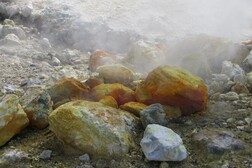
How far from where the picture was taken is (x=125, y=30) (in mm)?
6078

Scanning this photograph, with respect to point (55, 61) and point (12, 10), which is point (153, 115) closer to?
point (55, 61)

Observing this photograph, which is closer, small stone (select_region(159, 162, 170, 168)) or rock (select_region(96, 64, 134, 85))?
small stone (select_region(159, 162, 170, 168))

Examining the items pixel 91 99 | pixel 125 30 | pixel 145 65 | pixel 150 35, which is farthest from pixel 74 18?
pixel 91 99

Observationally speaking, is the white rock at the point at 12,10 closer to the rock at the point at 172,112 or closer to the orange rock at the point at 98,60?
the orange rock at the point at 98,60

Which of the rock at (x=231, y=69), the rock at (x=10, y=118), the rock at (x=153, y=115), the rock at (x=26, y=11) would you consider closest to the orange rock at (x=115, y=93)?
the rock at (x=153, y=115)

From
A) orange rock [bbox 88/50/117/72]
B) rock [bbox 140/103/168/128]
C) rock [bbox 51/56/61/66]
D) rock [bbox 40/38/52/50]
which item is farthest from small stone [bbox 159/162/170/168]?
rock [bbox 40/38/52/50]

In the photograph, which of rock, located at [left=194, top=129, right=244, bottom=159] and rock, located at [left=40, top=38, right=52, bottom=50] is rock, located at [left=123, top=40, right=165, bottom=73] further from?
rock, located at [left=194, top=129, right=244, bottom=159]

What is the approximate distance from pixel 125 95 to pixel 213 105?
0.82 meters

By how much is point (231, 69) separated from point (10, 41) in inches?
120

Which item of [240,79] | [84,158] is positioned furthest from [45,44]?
[84,158]

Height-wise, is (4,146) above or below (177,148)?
below

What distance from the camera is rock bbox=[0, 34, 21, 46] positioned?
548cm

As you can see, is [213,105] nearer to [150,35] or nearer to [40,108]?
[40,108]

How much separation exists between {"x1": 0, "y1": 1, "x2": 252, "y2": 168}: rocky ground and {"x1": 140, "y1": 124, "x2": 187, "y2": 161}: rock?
0.20 feet
